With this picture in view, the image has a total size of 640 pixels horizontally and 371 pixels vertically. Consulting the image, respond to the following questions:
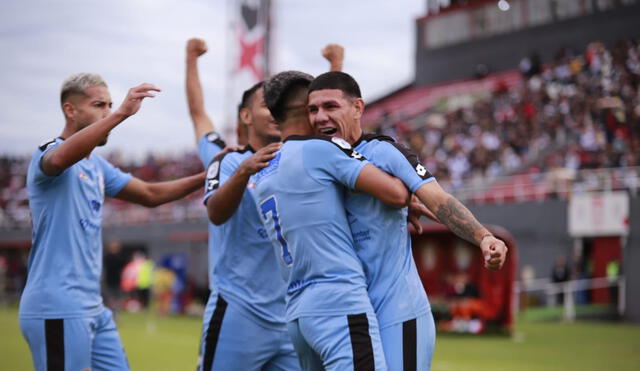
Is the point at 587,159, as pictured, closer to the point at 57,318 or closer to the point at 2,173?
the point at 57,318

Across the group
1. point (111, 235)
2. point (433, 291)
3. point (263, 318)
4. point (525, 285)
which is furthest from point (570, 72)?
point (263, 318)

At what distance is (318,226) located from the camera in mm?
3840

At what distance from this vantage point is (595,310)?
2180cm

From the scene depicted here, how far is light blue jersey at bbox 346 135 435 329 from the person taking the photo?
3.80 metres

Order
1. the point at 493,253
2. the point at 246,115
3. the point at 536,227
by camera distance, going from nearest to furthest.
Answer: the point at 493,253, the point at 246,115, the point at 536,227

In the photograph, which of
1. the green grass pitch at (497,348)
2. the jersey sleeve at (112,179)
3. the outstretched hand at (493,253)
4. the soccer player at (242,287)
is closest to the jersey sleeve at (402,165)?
the outstretched hand at (493,253)

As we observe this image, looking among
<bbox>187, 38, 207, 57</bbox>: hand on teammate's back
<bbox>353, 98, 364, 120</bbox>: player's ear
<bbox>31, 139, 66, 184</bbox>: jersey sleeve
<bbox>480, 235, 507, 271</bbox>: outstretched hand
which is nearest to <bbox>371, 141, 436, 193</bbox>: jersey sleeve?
<bbox>353, 98, 364, 120</bbox>: player's ear

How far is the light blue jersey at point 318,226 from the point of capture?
376 centimetres

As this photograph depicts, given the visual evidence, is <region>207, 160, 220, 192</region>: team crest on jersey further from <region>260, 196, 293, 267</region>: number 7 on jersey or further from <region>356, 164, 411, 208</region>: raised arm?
<region>356, 164, 411, 208</region>: raised arm

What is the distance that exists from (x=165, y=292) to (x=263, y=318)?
21.3 metres

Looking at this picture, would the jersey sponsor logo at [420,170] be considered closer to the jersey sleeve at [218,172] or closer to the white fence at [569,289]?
the jersey sleeve at [218,172]

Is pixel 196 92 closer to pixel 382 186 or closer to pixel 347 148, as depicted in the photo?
pixel 347 148

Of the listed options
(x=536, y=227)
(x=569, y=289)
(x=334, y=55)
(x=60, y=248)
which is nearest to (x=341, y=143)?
(x=334, y=55)

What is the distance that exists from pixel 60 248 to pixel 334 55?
2.11 metres
